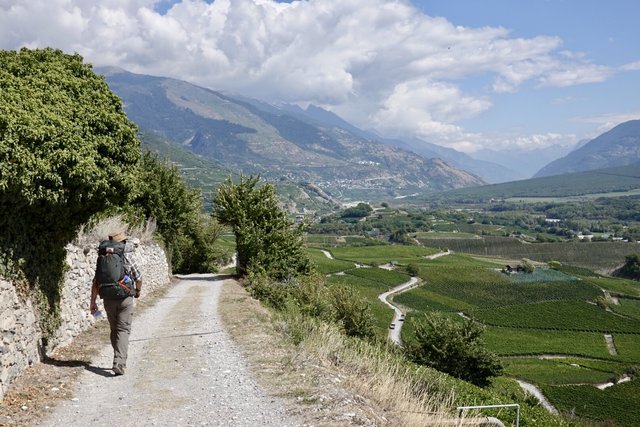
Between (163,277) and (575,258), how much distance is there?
16065 cm

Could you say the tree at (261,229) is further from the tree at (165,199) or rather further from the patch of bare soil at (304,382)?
the patch of bare soil at (304,382)

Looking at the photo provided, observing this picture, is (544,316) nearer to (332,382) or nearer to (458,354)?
(458,354)

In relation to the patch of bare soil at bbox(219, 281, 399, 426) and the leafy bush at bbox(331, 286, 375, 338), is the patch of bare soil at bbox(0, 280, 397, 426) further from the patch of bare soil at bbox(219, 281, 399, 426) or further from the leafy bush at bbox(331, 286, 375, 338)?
the leafy bush at bbox(331, 286, 375, 338)

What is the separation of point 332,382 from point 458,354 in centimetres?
3632

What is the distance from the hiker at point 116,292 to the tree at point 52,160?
4.07ft

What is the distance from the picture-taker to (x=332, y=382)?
27.4 feet

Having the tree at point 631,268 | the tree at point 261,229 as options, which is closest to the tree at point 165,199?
the tree at point 261,229

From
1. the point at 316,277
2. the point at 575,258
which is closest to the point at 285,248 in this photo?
the point at 316,277

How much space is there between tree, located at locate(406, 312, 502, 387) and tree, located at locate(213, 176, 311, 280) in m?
15.0

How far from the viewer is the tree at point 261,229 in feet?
108

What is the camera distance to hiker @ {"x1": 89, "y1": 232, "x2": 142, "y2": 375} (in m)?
9.34

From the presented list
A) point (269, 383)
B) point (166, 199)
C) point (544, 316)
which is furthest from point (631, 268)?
point (269, 383)

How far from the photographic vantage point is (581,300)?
89938 mm

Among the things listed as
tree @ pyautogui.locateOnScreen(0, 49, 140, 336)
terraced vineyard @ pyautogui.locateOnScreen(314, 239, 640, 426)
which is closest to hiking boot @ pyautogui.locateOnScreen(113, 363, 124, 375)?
tree @ pyautogui.locateOnScreen(0, 49, 140, 336)
